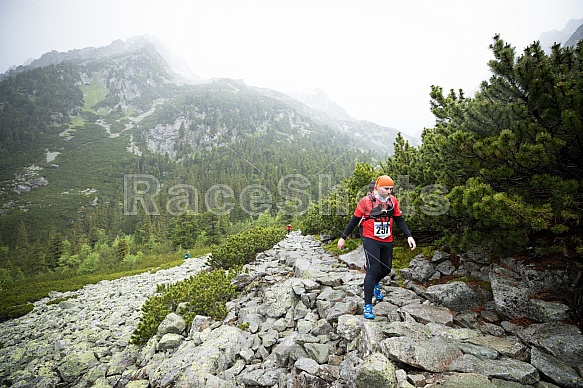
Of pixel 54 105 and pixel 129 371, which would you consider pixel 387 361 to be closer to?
pixel 129 371

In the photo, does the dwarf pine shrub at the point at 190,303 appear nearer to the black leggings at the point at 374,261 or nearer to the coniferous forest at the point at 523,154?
the black leggings at the point at 374,261

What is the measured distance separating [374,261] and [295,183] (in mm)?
73281

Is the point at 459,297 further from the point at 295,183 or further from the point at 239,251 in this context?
the point at 295,183

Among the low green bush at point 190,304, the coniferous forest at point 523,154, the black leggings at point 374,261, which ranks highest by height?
the coniferous forest at point 523,154

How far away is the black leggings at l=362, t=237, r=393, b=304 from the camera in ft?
15.9

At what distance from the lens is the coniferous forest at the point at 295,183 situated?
363 cm

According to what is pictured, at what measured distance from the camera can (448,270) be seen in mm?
5848

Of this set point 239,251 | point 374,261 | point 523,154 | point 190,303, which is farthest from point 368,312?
point 239,251

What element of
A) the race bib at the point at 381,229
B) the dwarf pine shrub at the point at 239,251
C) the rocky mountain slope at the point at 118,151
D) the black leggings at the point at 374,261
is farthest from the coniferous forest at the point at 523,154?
the rocky mountain slope at the point at 118,151

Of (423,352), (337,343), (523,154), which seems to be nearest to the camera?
(423,352)

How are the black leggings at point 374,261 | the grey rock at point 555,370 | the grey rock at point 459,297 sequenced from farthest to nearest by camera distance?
the black leggings at point 374,261
the grey rock at point 459,297
the grey rock at point 555,370

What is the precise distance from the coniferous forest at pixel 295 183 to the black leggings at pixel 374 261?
1266 millimetres

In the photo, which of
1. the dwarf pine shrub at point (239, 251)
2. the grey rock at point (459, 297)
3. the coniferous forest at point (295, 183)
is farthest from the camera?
the dwarf pine shrub at point (239, 251)

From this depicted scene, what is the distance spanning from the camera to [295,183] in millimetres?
78062
